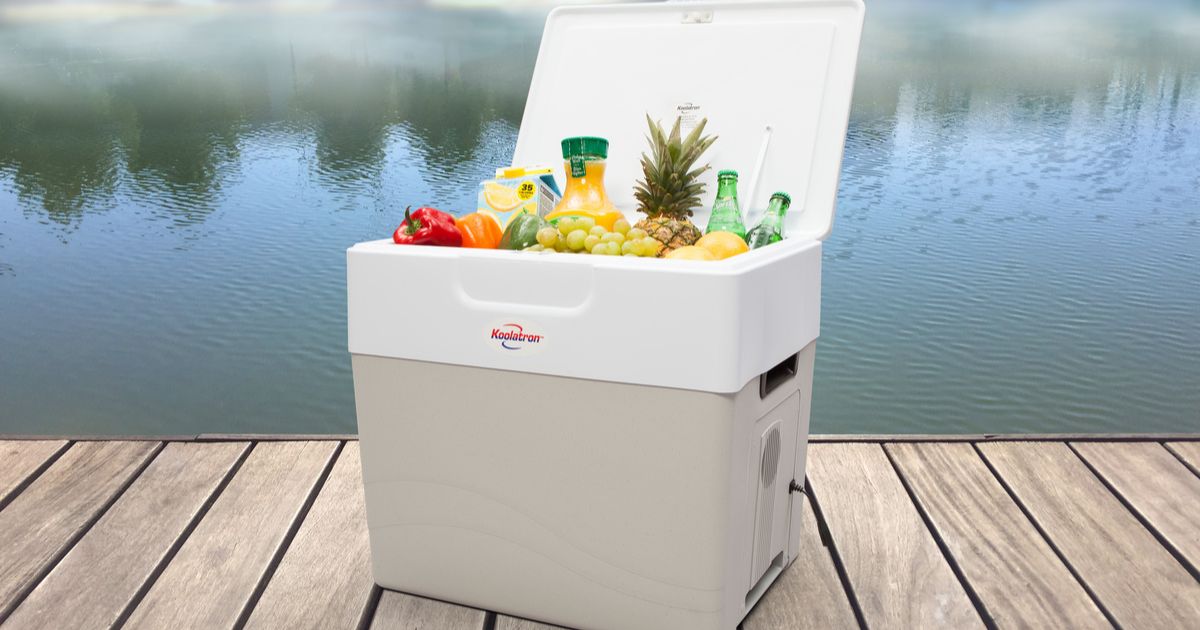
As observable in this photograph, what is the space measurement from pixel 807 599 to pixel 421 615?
0.67 meters

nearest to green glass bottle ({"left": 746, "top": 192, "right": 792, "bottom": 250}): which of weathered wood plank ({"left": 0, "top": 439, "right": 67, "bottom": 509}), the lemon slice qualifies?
the lemon slice

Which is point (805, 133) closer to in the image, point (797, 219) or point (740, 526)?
point (797, 219)

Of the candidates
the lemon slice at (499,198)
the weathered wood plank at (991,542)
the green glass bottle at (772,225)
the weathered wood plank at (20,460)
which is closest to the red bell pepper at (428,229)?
the lemon slice at (499,198)

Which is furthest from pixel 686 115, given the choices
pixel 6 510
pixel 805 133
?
pixel 6 510

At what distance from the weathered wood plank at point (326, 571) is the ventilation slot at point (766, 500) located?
0.68 meters

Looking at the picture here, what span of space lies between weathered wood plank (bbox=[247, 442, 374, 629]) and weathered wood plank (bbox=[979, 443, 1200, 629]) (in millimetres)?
1313

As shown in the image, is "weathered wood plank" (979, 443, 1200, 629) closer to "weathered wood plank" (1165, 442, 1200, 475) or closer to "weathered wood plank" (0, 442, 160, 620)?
"weathered wood plank" (1165, 442, 1200, 475)

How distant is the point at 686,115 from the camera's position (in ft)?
6.09

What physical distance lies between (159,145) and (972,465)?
658 centimetres

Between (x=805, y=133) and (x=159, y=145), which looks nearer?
(x=805, y=133)

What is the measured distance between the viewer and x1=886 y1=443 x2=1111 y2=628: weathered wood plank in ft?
5.41

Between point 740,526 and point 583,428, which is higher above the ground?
point 583,428

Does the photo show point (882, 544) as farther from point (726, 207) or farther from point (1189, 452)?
point (1189, 452)

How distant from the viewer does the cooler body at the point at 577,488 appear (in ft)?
4.49
